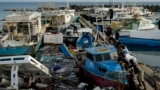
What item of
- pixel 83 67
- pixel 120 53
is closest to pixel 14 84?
pixel 83 67

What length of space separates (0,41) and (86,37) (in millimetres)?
6481

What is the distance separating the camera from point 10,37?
27.8 metres

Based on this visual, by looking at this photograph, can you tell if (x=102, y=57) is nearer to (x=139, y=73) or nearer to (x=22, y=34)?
(x=139, y=73)

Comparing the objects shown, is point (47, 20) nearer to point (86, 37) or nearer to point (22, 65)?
point (86, 37)

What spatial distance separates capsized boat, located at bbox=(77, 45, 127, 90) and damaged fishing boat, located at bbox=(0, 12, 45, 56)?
8.43m

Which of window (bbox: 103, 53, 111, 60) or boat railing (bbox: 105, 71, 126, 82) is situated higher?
window (bbox: 103, 53, 111, 60)

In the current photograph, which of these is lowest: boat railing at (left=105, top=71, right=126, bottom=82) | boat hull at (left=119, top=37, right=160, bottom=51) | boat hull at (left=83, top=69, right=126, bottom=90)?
boat hull at (left=119, top=37, right=160, bottom=51)

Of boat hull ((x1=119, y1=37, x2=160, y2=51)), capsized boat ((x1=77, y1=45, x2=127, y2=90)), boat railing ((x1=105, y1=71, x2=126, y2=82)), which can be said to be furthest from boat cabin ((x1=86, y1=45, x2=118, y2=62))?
boat hull ((x1=119, y1=37, x2=160, y2=51))

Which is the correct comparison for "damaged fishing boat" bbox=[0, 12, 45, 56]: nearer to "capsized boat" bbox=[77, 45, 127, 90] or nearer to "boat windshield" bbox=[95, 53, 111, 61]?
"capsized boat" bbox=[77, 45, 127, 90]

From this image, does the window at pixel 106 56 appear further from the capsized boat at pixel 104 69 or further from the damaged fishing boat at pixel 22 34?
the damaged fishing boat at pixel 22 34

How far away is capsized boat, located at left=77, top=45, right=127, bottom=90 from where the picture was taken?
52.3 feet

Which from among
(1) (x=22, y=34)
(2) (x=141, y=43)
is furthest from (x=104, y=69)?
(2) (x=141, y=43)

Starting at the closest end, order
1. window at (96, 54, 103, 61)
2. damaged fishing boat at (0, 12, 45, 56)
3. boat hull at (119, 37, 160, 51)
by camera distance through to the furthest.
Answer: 1. window at (96, 54, 103, 61)
2. damaged fishing boat at (0, 12, 45, 56)
3. boat hull at (119, 37, 160, 51)

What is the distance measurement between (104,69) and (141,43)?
2163cm
